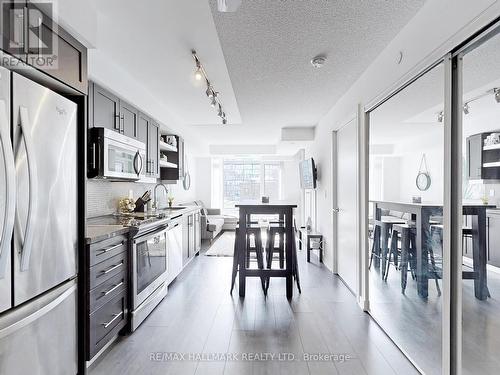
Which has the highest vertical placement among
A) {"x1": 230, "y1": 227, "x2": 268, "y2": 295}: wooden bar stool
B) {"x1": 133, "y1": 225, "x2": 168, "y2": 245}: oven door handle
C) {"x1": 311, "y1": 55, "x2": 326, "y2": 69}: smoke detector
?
{"x1": 311, "y1": 55, "x2": 326, "y2": 69}: smoke detector

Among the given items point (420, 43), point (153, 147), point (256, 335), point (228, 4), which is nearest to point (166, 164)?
point (153, 147)

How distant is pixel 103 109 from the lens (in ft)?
8.56

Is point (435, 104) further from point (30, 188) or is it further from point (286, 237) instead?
point (30, 188)

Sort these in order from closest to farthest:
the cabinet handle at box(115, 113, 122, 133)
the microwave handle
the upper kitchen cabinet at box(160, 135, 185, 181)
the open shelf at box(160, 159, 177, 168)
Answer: the cabinet handle at box(115, 113, 122, 133) → the microwave handle → the open shelf at box(160, 159, 177, 168) → the upper kitchen cabinet at box(160, 135, 185, 181)

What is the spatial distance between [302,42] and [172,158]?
11.4 ft

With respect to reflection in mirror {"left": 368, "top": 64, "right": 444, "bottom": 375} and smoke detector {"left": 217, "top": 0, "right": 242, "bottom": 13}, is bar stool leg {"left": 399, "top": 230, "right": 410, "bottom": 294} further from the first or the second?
smoke detector {"left": 217, "top": 0, "right": 242, "bottom": 13}

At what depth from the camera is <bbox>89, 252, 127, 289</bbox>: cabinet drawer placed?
1859 mm

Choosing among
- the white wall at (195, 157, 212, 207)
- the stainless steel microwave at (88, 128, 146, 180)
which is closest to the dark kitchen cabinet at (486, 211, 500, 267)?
the stainless steel microwave at (88, 128, 146, 180)

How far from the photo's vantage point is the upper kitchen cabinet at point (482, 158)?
1293mm

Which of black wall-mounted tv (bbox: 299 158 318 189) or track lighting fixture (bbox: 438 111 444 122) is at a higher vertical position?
track lighting fixture (bbox: 438 111 444 122)

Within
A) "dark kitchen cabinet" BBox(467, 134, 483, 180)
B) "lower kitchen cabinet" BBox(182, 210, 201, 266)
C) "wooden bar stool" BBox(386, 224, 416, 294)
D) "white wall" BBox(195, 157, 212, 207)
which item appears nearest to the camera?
"dark kitchen cabinet" BBox(467, 134, 483, 180)

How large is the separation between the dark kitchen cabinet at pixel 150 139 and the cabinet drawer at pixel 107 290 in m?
1.70

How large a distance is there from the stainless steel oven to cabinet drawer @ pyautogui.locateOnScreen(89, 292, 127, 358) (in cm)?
14

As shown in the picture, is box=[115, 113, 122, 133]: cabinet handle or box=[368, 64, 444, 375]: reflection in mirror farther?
box=[115, 113, 122, 133]: cabinet handle
